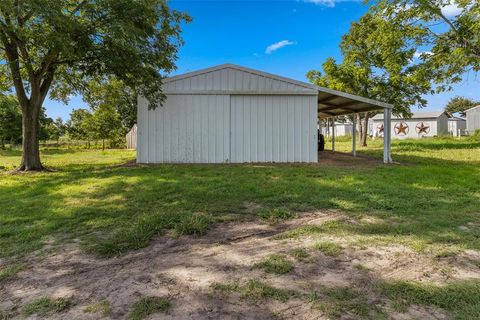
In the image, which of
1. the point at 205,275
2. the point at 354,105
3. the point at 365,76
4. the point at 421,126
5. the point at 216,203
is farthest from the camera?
the point at 421,126

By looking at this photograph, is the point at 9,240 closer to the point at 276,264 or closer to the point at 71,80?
the point at 276,264

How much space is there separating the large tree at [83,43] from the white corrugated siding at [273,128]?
2.45 metres

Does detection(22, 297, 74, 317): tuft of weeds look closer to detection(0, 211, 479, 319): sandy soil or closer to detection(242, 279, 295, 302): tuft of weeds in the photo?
detection(0, 211, 479, 319): sandy soil

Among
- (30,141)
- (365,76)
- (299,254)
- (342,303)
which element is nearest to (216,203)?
(299,254)

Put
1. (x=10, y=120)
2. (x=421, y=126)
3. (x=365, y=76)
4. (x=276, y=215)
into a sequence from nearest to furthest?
1. (x=276, y=215)
2. (x=365, y=76)
3. (x=10, y=120)
4. (x=421, y=126)

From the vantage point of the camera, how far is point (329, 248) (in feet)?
10.7

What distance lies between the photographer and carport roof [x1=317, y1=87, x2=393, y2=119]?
9.87 m

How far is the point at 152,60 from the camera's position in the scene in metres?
9.26

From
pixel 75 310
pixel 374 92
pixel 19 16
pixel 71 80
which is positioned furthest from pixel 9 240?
pixel 374 92

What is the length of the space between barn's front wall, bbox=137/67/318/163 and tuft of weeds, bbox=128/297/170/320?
788 cm

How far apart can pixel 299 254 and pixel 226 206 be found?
Result: 77.6 inches

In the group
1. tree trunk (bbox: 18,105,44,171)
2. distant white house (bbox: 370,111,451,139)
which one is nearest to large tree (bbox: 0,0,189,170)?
tree trunk (bbox: 18,105,44,171)

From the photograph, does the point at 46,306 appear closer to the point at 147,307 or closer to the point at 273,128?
the point at 147,307

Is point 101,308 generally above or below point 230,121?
below
